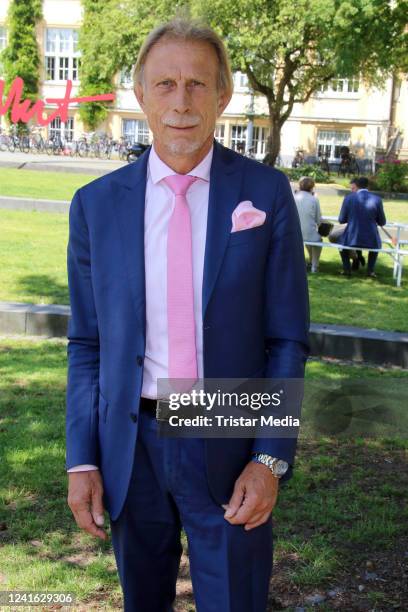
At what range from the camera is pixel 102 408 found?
239 centimetres

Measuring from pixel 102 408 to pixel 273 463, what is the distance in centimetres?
52

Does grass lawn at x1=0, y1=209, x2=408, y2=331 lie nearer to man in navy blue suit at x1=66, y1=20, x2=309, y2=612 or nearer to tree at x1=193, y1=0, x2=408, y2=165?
man in navy blue suit at x1=66, y1=20, x2=309, y2=612

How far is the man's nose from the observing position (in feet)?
7.43

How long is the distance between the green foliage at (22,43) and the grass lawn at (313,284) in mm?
33282

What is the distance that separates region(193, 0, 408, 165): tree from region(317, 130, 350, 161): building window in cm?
1038

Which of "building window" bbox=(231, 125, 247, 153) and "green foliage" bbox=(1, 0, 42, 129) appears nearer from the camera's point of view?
"green foliage" bbox=(1, 0, 42, 129)

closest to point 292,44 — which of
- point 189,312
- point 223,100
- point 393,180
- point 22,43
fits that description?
point 393,180

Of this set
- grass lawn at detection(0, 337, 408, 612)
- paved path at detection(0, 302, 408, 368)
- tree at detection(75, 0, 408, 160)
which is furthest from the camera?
tree at detection(75, 0, 408, 160)

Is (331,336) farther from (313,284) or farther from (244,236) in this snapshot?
(244,236)

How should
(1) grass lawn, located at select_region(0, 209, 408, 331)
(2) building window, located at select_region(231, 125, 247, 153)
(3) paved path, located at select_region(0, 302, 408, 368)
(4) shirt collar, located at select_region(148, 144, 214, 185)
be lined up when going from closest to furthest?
(4) shirt collar, located at select_region(148, 144, 214, 185)
(3) paved path, located at select_region(0, 302, 408, 368)
(1) grass lawn, located at select_region(0, 209, 408, 331)
(2) building window, located at select_region(231, 125, 247, 153)

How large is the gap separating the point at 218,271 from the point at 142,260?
0.22m

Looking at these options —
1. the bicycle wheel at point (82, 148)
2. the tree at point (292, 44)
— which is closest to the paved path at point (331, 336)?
the tree at point (292, 44)

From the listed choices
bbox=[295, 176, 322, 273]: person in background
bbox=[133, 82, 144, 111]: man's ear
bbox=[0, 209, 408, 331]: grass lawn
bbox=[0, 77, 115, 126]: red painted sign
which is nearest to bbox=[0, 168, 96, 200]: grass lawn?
bbox=[0, 209, 408, 331]: grass lawn

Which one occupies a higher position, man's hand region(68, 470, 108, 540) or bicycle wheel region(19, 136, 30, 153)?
bicycle wheel region(19, 136, 30, 153)
